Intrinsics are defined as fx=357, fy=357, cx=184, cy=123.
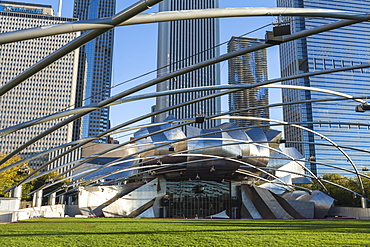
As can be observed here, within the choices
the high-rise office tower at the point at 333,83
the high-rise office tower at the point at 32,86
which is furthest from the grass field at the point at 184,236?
the high-rise office tower at the point at 32,86

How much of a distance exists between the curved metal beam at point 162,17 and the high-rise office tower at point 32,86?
5105 inches

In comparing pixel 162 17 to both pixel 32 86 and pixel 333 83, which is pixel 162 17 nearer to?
pixel 333 83

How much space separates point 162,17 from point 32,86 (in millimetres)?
142894

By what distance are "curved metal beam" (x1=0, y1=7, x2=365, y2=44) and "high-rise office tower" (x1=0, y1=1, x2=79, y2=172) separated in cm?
12967

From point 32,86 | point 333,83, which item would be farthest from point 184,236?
point 32,86

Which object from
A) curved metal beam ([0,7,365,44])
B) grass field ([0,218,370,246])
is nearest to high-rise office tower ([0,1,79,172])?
→ grass field ([0,218,370,246])

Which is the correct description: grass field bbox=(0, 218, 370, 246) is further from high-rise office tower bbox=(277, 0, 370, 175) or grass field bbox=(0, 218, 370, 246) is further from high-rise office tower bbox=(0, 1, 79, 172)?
high-rise office tower bbox=(0, 1, 79, 172)

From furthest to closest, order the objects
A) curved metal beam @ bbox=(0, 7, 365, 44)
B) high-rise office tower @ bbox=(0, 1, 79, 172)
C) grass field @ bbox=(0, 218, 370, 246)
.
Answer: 1. high-rise office tower @ bbox=(0, 1, 79, 172)
2. grass field @ bbox=(0, 218, 370, 246)
3. curved metal beam @ bbox=(0, 7, 365, 44)

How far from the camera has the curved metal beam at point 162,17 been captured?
29.1 ft

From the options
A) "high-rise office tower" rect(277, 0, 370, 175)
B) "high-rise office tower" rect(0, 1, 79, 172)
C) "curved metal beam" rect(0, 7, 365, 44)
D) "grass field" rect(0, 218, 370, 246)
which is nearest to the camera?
"curved metal beam" rect(0, 7, 365, 44)

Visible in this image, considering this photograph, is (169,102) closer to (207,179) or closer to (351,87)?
(351,87)

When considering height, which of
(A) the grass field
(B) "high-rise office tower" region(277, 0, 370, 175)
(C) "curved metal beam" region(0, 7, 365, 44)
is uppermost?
(B) "high-rise office tower" region(277, 0, 370, 175)

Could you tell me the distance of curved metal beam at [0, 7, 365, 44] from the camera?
8.86 meters

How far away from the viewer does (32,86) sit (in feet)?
456
